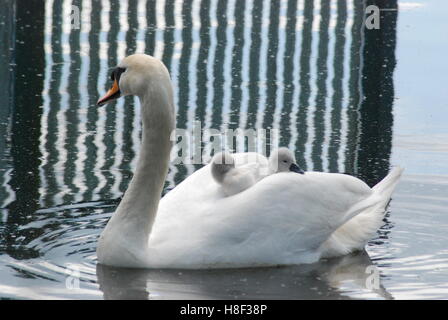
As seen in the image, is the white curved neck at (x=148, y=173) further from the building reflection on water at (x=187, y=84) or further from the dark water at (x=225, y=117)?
the building reflection on water at (x=187, y=84)

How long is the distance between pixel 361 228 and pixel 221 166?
2.84 feet

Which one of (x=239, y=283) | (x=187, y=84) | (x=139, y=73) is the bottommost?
(x=239, y=283)

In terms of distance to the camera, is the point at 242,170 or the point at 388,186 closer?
the point at 242,170

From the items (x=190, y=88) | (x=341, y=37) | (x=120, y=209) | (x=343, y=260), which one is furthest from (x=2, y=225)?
(x=341, y=37)

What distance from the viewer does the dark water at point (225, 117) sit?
230 inches

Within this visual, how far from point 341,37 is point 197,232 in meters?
6.81

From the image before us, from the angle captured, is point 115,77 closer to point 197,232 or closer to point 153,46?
point 197,232

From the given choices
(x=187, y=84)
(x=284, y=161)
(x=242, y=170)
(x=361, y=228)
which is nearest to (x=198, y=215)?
A: (x=242, y=170)

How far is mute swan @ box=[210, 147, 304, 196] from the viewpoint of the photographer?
Answer: 612 cm

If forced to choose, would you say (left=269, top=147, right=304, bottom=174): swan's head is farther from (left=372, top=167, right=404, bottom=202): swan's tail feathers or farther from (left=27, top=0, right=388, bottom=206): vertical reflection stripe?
(left=27, top=0, right=388, bottom=206): vertical reflection stripe

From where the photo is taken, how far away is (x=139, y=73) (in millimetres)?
5871

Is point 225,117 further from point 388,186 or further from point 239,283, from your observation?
point 239,283

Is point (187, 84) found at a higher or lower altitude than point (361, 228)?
higher
